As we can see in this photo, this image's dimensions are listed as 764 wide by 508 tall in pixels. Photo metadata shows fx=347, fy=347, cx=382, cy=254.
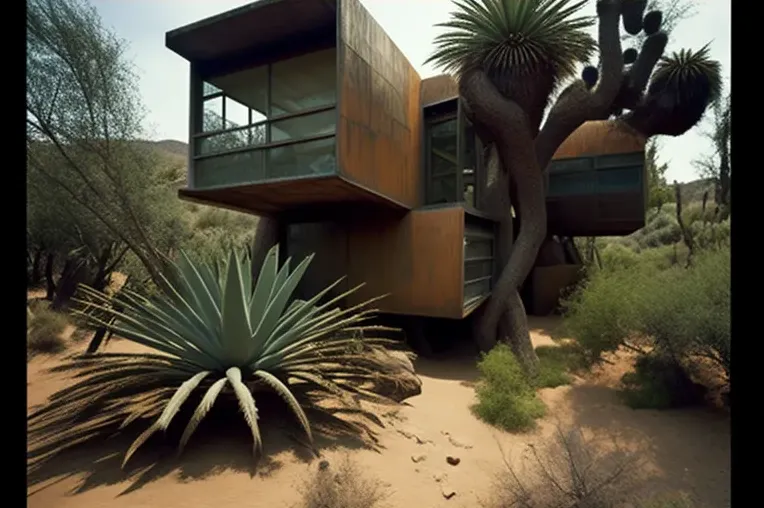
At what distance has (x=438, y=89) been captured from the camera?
28.1 feet

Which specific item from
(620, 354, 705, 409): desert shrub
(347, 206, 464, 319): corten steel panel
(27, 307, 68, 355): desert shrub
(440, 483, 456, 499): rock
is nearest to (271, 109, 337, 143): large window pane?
(347, 206, 464, 319): corten steel panel

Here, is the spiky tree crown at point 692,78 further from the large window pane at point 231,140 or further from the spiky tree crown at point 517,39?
the large window pane at point 231,140

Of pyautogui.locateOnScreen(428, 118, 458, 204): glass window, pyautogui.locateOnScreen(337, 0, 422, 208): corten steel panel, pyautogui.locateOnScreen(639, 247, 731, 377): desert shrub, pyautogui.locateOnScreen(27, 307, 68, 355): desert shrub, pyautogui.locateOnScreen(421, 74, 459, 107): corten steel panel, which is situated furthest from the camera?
pyautogui.locateOnScreen(428, 118, 458, 204): glass window

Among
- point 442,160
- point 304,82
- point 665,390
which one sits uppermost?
point 304,82

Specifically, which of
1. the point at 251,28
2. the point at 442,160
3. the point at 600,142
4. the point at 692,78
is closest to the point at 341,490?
the point at 251,28

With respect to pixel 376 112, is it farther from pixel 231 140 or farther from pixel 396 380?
pixel 396 380

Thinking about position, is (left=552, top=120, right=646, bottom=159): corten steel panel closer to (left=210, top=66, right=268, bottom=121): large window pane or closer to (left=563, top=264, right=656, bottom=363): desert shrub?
(left=563, top=264, right=656, bottom=363): desert shrub

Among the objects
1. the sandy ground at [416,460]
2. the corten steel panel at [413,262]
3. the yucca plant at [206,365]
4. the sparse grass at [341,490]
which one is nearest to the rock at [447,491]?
the sandy ground at [416,460]

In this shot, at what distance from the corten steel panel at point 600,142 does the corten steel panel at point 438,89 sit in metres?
5.62

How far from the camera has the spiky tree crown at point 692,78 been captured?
9.41m

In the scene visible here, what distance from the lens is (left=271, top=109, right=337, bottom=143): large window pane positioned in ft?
18.4

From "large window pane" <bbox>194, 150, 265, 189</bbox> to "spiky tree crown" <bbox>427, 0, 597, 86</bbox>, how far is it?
4.95 metres

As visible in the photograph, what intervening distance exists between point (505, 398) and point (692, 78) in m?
10.6
